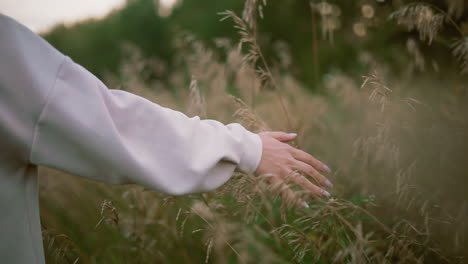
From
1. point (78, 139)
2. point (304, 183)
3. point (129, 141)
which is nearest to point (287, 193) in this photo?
point (304, 183)

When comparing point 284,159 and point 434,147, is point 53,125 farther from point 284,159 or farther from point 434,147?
point 434,147

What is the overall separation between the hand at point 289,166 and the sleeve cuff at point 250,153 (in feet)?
0.09

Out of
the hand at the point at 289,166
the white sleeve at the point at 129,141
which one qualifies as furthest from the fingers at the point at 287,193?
the white sleeve at the point at 129,141

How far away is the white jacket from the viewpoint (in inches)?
35.2

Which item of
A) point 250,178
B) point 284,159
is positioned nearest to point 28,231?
point 250,178

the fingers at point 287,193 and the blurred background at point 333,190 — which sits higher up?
the fingers at point 287,193

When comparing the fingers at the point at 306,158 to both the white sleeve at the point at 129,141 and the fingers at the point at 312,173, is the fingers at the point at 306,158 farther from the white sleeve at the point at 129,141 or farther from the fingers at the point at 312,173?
the white sleeve at the point at 129,141

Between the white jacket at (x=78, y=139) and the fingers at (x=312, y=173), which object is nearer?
the white jacket at (x=78, y=139)

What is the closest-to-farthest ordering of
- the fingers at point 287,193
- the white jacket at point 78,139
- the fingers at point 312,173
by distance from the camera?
the white jacket at point 78,139 → the fingers at point 287,193 → the fingers at point 312,173

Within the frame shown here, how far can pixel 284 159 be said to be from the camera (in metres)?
1.15

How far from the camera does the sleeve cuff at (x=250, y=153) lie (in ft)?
3.58

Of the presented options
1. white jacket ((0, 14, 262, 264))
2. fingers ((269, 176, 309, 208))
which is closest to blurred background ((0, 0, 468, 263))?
fingers ((269, 176, 309, 208))

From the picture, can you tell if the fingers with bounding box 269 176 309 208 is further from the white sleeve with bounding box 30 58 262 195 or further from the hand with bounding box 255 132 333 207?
the white sleeve with bounding box 30 58 262 195

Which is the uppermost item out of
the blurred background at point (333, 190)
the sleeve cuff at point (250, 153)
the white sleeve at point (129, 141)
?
the white sleeve at point (129, 141)
